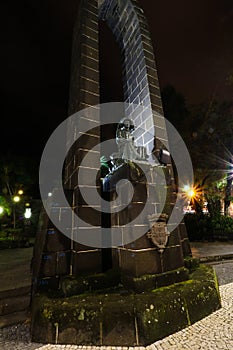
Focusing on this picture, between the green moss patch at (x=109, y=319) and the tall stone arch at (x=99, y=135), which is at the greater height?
the tall stone arch at (x=99, y=135)

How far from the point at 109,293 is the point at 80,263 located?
573 mm

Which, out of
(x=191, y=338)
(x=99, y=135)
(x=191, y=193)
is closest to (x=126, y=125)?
(x=99, y=135)

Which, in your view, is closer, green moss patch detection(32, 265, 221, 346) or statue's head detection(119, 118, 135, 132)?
green moss patch detection(32, 265, 221, 346)

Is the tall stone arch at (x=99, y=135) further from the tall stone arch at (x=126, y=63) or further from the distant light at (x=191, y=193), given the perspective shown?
the distant light at (x=191, y=193)

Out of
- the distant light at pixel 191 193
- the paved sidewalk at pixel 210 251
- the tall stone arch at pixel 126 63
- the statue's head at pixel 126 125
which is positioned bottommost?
the paved sidewalk at pixel 210 251

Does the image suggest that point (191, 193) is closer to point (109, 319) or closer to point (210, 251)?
point (210, 251)

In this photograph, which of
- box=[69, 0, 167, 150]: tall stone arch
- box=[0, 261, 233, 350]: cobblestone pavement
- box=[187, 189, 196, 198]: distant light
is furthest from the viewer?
box=[187, 189, 196, 198]: distant light

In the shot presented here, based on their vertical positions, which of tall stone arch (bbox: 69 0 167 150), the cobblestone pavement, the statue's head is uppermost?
tall stone arch (bbox: 69 0 167 150)

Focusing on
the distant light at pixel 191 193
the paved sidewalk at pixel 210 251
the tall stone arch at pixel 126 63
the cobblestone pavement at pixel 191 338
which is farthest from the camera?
the distant light at pixel 191 193

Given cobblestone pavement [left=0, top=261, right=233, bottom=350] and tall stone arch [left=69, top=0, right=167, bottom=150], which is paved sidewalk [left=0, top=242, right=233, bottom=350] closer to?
cobblestone pavement [left=0, top=261, right=233, bottom=350]

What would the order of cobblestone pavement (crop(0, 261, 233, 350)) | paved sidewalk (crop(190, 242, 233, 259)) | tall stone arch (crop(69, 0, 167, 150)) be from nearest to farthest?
cobblestone pavement (crop(0, 261, 233, 350)) < tall stone arch (crop(69, 0, 167, 150)) < paved sidewalk (crop(190, 242, 233, 259))

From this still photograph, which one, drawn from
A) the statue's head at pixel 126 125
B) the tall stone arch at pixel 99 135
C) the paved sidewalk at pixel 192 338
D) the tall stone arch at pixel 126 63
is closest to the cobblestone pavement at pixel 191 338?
the paved sidewalk at pixel 192 338

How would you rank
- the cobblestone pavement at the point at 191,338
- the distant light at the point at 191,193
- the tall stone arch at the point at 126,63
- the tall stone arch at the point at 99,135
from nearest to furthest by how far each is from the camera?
1. the cobblestone pavement at the point at 191,338
2. the tall stone arch at the point at 99,135
3. the tall stone arch at the point at 126,63
4. the distant light at the point at 191,193

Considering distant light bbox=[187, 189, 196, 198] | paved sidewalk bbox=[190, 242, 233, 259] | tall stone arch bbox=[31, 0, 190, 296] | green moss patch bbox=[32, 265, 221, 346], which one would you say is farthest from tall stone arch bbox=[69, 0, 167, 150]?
distant light bbox=[187, 189, 196, 198]
